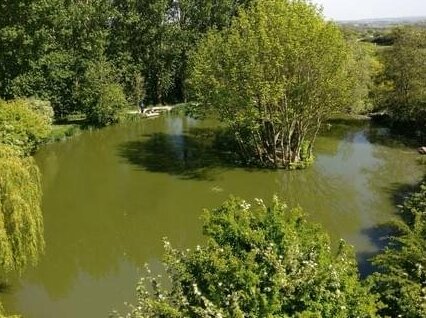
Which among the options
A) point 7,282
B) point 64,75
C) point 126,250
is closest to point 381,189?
point 126,250

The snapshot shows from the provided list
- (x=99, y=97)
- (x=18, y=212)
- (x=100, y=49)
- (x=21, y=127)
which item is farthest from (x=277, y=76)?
(x=100, y=49)

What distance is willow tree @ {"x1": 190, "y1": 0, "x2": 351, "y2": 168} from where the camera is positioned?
24.0 metres

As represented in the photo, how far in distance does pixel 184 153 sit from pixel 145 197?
23.9 ft

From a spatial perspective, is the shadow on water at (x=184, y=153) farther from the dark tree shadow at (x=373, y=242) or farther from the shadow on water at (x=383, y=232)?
the dark tree shadow at (x=373, y=242)

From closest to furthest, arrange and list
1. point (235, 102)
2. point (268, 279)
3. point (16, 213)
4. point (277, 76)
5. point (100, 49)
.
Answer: point (268, 279), point (16, 213), point (277, 76), point (235, 102), point (100, 49)

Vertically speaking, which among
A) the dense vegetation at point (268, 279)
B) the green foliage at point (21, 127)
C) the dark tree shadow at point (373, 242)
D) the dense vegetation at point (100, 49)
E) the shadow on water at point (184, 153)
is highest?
the dense vegetation at point (100, 49)

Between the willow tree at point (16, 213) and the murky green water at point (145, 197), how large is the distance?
6.57ft

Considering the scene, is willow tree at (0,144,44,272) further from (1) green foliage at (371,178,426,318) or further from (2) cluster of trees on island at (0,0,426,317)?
(1) green foliage at (371,178,426,318)

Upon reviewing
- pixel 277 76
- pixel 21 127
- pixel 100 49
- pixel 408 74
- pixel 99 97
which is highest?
pixel 100 49

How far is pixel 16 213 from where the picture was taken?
13.4m

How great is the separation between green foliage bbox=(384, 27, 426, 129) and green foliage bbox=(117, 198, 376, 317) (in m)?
26.2

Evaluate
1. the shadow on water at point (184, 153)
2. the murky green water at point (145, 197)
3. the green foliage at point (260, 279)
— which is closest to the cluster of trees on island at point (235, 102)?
the green foliage at point (260, 279)

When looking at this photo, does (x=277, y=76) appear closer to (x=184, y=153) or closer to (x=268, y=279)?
(x=184, y=153)

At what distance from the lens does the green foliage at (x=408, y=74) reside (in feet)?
108
